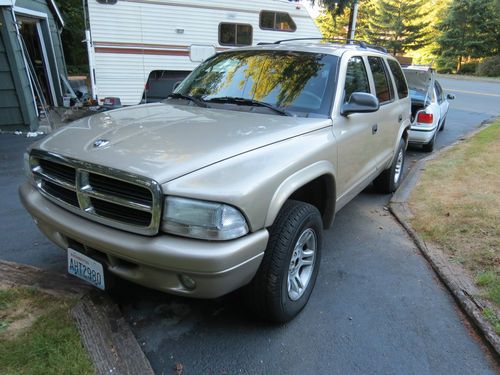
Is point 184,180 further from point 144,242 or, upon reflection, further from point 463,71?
point 463,71

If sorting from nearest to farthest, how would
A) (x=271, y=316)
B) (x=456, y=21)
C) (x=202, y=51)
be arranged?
(x=271, y=316)
(x=202, y=51)
(x=456, y=21)

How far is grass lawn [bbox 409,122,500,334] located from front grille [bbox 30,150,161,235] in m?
2.43

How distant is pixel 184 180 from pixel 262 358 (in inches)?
48.1

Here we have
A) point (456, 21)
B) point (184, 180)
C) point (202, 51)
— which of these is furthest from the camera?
point (456, 21)

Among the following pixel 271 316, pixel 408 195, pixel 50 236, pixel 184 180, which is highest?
pixel 184 180

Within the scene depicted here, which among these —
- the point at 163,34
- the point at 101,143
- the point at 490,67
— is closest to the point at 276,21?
the point at 163,34

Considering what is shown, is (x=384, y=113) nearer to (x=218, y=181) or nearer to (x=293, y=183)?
(x=293, y=183)

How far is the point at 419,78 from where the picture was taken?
30.1 feet

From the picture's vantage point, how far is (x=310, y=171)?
9.16 feet

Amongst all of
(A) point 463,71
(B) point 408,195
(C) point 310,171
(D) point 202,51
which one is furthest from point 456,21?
(C) point 310,171

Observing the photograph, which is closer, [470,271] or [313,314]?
[313,314]

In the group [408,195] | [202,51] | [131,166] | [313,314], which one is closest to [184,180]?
[131,166]

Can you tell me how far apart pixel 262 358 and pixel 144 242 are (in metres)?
1.04

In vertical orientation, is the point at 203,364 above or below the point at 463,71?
above
